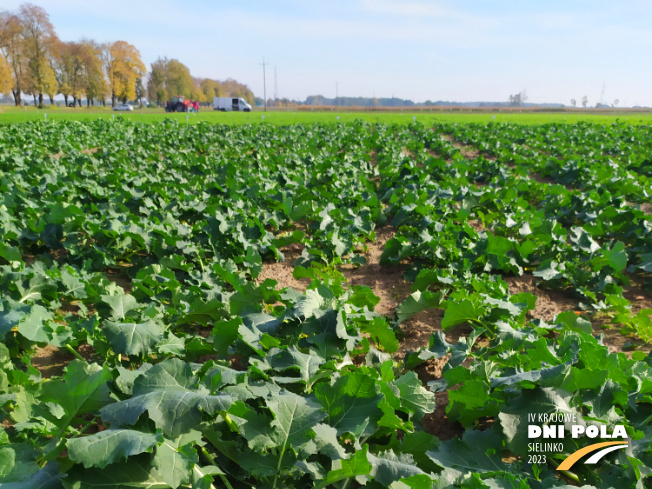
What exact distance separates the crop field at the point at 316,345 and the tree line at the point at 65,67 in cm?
5897

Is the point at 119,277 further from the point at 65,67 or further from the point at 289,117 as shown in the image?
the point at 65,67

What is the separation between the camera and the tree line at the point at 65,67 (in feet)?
184

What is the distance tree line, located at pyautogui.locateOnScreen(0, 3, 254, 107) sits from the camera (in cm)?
5600

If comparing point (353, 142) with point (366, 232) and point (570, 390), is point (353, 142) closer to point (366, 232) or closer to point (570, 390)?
point (366, 232)

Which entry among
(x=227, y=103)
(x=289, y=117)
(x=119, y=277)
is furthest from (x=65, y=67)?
(x=119, y=277)

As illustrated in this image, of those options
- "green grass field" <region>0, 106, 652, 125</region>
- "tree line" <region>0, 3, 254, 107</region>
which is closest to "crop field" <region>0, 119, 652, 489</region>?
"green grass field" <region>0, 106, 652, 125</region>

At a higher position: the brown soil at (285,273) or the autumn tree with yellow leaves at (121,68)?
the autumn tree with yellow leaves at (121,68)

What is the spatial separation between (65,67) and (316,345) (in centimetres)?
7761

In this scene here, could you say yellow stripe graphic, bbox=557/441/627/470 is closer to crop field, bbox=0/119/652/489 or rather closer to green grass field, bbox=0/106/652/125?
crop field, bbox=0/119/652/489

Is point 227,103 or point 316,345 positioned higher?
point 227,103

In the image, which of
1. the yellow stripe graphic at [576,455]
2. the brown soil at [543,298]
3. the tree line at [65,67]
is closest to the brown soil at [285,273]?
the brown soil at [543,298]

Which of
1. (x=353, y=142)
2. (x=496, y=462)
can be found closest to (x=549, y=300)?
(x=496, y=462)

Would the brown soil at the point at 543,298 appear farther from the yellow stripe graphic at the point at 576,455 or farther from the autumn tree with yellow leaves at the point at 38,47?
the autumn tree with yellow leaves at the point at 38,47

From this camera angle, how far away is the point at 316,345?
9.98 feet
